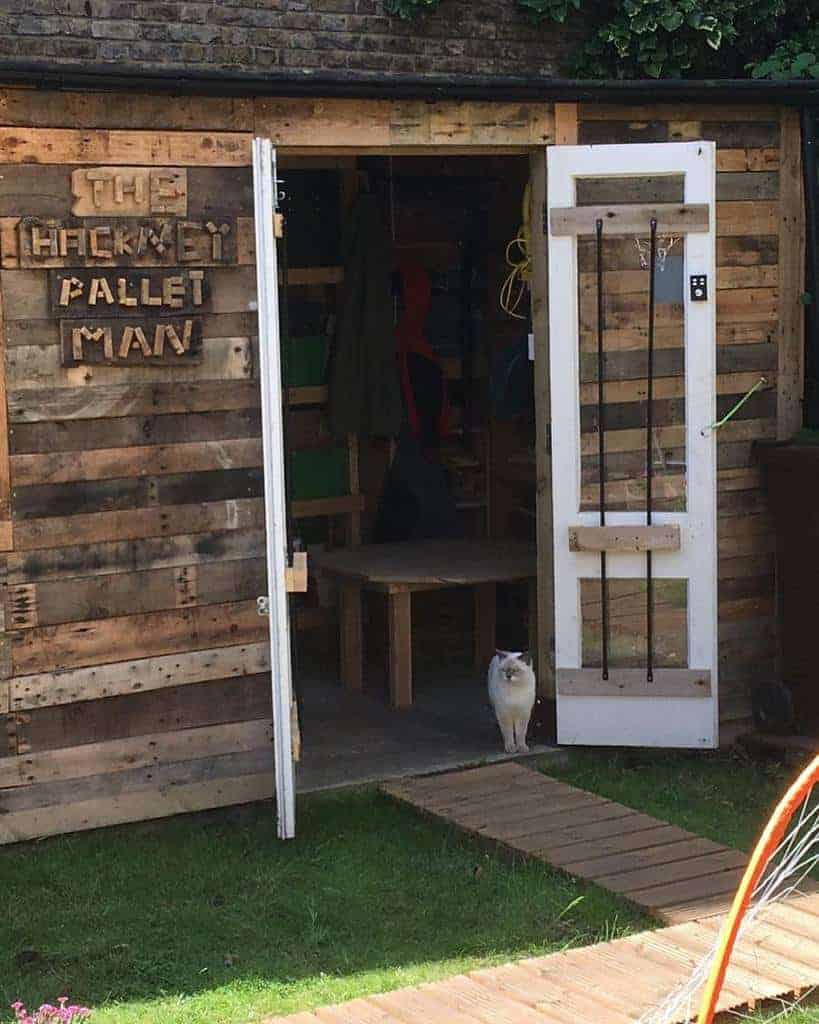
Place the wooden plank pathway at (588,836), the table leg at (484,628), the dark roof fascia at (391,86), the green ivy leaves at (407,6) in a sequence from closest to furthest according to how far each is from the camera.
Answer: the wooden plank pathway at (588,836) → the dark roof fascia at (391,86) → the table leg at (484,628) → the green ivy leaves at (407,6)

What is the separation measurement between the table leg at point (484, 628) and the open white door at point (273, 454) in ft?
10.4

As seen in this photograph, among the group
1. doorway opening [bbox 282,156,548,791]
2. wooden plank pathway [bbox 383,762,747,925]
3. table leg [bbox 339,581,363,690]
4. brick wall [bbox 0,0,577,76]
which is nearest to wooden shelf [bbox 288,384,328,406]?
doorway opening [bbox 282,156,548,791]

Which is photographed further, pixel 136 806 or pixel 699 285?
pixel 699 285

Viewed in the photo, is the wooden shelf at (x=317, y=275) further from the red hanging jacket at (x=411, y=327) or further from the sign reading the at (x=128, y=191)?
the sign reading the at (x=128, y=191)

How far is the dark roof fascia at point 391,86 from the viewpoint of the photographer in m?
6.25

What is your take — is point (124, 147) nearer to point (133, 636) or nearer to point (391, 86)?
point (391, 86)

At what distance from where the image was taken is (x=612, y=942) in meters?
5.28

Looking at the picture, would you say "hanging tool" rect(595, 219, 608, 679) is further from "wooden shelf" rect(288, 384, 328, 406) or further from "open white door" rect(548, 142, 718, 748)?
"wooden shelf" rect(288, 384, 328, 406)

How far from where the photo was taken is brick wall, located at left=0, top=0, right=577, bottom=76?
9.39 m

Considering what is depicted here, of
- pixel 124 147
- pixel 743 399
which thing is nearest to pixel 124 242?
pixel 124 147

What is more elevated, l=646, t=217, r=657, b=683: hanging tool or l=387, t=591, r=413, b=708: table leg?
l=646, t=217, r=657, b=683: hanging tool

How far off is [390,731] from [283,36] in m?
4.47

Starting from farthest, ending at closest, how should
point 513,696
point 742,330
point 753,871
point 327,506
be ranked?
point 327,506
point 742,330
point 513,696
point 753,871

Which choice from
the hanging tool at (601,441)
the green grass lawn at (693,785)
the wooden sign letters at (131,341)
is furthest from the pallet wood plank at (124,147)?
the green grass lawn at (693,785)
